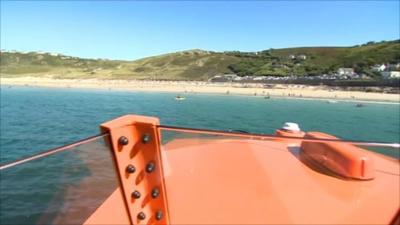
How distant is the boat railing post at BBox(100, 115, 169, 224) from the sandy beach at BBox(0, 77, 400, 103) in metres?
84.1

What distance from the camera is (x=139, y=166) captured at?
1.69 m

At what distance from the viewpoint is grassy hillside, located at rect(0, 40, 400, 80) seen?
120000mm

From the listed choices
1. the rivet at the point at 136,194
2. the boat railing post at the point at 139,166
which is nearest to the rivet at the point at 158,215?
the boat railing post at the point at 139,166

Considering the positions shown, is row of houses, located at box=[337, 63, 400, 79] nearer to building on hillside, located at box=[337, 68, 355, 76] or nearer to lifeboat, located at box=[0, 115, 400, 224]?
building on hillside, located at box=[337, 68, 355, 76]

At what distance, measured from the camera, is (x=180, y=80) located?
126188 millimetres

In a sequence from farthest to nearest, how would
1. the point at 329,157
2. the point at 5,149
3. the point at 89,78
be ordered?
the point at 89,78
the point at 5,149
the point at 329,157

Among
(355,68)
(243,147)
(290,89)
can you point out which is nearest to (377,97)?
(290,89)

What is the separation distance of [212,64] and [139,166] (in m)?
139

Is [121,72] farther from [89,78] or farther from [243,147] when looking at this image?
[243,147]

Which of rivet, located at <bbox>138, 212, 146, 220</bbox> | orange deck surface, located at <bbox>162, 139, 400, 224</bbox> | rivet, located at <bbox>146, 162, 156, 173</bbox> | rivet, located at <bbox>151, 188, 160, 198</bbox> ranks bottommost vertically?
orange deck surface, located at <bbox>162, 139, 400, 224</bbox>

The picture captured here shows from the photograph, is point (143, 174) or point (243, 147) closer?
point (143, 174)

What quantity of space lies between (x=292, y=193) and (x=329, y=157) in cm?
42

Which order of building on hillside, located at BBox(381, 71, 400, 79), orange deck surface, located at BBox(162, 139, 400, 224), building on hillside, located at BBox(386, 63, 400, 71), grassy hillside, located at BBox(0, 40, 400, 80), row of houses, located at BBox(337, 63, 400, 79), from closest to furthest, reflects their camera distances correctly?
orange deck surface, located at BBox(162, 139, 400, 224)
building on hillside, located at BBox(381, 71, 400, 79)
row of houses, located at BBox(337, 63, 400, 79)
building on hillside, located at BBox(386, 63, 400, 71)
grassy hillside, located at BBox(0, 40, 400, 80)

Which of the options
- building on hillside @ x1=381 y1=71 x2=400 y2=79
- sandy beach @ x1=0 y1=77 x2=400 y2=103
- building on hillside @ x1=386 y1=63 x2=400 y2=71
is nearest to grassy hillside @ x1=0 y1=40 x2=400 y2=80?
building on hillside @ x1=386 y1=63 x2=400 y2=71
